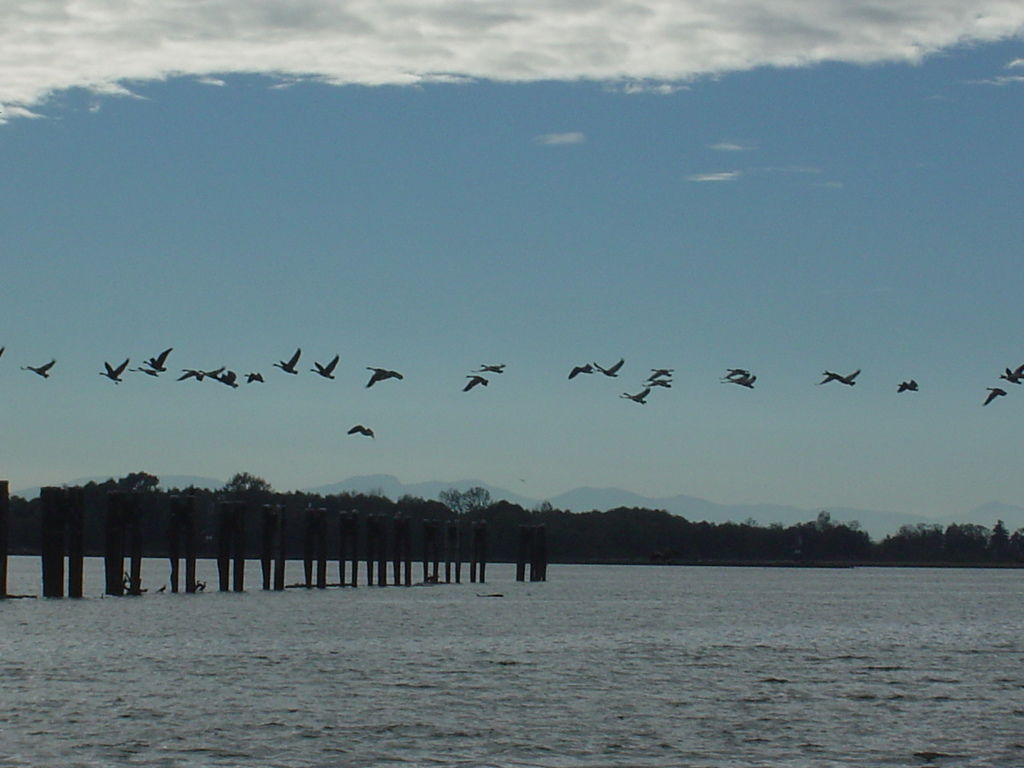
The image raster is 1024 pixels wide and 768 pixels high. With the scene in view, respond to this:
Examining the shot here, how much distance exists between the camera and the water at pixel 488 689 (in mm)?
28266

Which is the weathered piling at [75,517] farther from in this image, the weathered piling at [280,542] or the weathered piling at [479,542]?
the weathered piling at [479,542]

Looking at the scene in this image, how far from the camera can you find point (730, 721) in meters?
32.2

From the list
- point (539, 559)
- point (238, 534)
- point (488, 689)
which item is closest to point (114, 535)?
point (238, 534)

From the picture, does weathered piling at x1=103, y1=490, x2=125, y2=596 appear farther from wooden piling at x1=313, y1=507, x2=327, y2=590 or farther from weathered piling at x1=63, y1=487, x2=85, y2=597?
wooden piling at x1=313, y1=507, x2=327, y2=590

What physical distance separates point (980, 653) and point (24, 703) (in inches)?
1200

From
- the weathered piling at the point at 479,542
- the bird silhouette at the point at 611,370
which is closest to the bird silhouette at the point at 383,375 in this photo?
the bird silhouette at the point at 611,370

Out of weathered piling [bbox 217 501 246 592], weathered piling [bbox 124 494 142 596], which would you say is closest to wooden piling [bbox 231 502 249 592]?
weathered piling [bbox 217 501 246 592]

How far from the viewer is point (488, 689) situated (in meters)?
37.1

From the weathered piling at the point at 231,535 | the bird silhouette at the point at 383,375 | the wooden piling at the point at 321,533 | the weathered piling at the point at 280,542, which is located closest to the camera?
the bird silhouette at the point at 383,375

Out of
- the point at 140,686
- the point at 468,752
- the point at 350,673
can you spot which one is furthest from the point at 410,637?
the point at 468,752

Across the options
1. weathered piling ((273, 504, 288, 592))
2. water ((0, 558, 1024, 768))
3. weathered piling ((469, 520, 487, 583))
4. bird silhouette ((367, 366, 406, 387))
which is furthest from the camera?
weathered piling ((469, 520, 487, 583))

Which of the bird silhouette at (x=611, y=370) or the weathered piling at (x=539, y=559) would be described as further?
the weathered piling at (x=539, y=559)

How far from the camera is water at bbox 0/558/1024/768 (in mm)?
28266

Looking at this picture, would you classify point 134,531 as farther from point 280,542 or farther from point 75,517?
point 280,542
